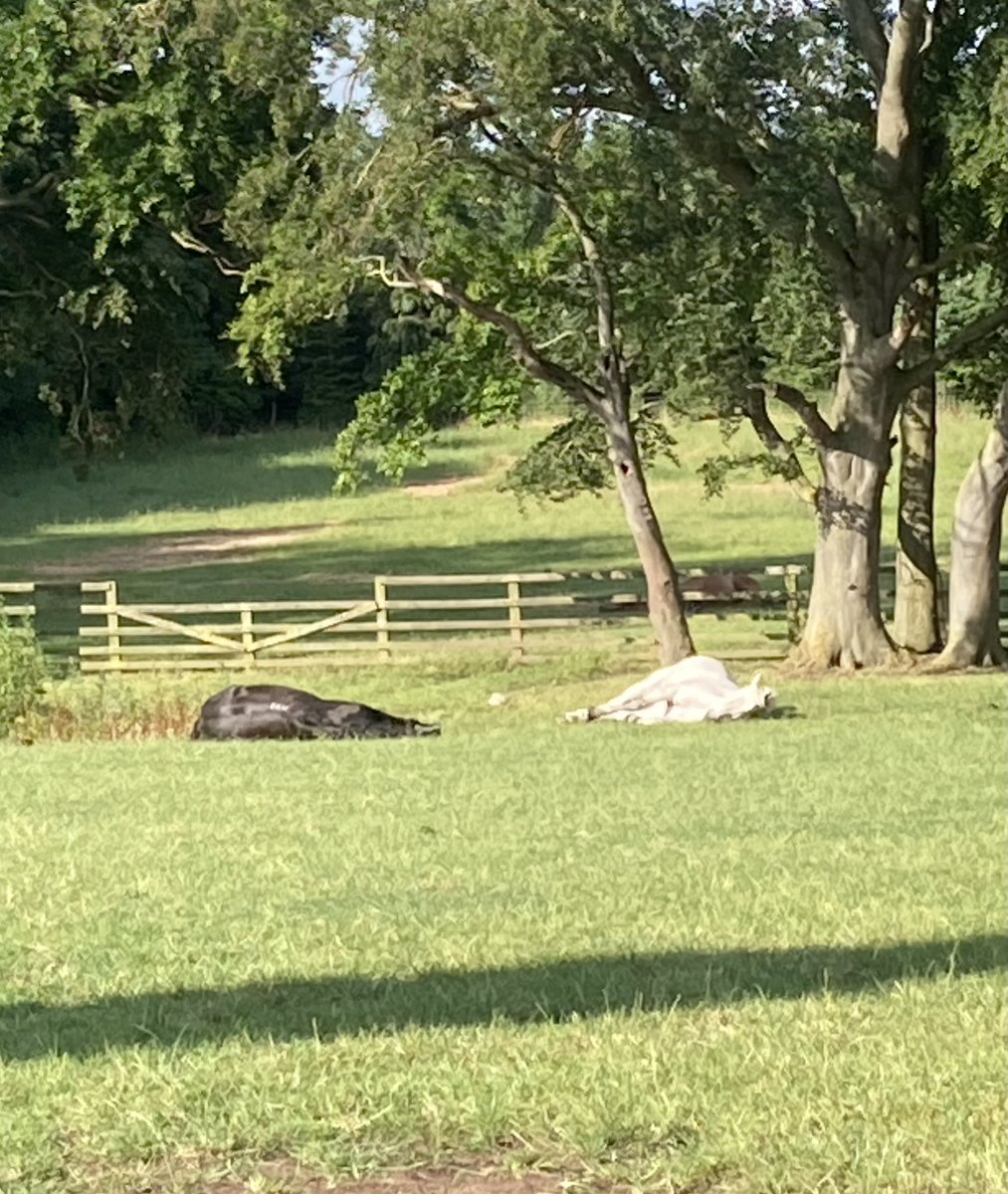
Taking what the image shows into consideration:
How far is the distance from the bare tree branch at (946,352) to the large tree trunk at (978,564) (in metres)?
0.85

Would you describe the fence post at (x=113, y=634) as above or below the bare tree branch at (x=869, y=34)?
below

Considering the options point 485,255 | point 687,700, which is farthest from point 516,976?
point 485,255

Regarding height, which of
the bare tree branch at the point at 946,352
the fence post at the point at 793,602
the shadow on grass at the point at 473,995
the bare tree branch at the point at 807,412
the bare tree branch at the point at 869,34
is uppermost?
the bare tree branch at the point at 869,34

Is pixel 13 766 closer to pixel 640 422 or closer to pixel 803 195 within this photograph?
pixel 803 195

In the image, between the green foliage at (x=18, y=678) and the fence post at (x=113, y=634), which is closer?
the green foliage at (x=18, y=678)

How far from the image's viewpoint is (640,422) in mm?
26734

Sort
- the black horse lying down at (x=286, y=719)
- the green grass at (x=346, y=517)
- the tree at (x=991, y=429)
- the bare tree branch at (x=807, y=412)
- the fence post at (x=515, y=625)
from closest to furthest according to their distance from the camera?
the black horse lying down at (x=286, y=719)
the tree at (x=991, y=429)
the bare tree branch at (x=807, y=412)
the fence post at (x=515, y=625)
the green grass at (x=346, y=517)

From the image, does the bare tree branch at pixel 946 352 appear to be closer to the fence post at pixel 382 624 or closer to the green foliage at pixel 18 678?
the fence post at pixel 382 624

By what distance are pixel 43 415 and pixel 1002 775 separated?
53417mm

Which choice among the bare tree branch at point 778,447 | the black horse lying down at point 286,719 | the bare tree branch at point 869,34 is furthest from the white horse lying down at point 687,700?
the bare tree branch at point 869,34

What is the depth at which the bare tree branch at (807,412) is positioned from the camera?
24500 mm

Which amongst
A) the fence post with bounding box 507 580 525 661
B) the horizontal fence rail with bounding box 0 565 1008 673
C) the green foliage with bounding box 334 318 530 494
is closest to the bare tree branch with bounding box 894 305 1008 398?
the horizontal fence rail with bounding box 0 565 1008 673

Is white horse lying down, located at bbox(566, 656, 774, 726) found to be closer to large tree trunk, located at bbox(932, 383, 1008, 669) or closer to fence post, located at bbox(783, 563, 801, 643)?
large tree trunk, located at bbox(932, 383, 1008, 669)

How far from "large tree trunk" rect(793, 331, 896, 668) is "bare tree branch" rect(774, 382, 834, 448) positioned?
86 millimetres
